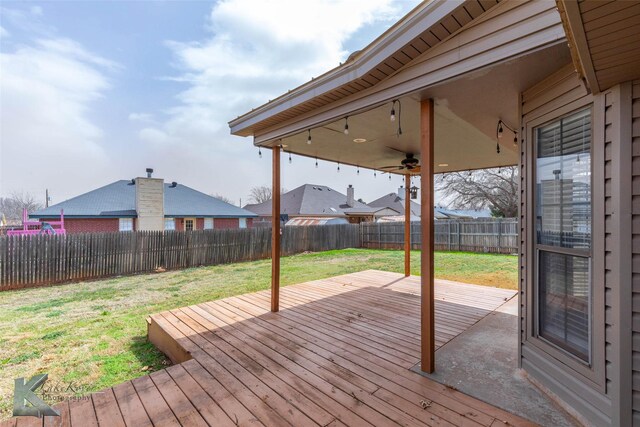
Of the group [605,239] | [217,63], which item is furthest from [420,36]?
[217,63]

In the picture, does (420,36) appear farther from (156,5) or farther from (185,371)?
(156,5)

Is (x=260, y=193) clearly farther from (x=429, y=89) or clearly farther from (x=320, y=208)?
(x=429, y=89)

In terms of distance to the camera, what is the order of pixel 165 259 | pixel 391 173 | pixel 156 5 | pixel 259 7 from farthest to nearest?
pixel 165 259 < pixel 391 173 < pixel 156 5 < pixel 259 7

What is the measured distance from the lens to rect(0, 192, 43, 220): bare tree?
125 ft

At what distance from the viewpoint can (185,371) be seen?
2.49 m

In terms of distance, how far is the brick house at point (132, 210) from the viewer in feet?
45.2

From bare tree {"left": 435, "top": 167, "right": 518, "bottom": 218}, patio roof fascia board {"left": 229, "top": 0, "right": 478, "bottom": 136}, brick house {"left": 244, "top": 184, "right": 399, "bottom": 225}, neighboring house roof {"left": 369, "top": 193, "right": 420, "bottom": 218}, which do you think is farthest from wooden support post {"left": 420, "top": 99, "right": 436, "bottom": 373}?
neighboring house roof {"left": 369, "top": 193, "right": 420, "bottom": 218}

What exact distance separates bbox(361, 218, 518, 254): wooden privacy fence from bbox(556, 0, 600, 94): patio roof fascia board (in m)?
11.5

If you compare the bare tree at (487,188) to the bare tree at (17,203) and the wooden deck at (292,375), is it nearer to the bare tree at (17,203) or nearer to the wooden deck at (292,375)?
the wooden deck at (292,375)

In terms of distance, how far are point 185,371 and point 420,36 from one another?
Result: 130 inches

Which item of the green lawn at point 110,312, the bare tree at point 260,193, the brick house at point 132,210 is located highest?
the bare tree at point 260,193

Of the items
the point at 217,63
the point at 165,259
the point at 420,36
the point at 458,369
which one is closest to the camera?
the point at 420,36

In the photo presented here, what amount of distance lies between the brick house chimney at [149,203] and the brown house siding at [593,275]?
51.3 ft

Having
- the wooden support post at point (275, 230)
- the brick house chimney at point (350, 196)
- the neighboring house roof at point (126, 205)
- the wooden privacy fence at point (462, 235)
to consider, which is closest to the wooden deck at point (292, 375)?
the wooden support post at point (275, 230)
